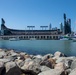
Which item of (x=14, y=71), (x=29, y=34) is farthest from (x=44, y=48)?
(x=29, y=34)

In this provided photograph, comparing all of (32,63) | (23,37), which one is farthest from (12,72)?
(23,37)

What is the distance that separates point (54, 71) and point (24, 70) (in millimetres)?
1606

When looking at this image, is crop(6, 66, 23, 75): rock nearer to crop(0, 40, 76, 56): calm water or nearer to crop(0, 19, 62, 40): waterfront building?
crop(0, 40, 76, 56): calm water

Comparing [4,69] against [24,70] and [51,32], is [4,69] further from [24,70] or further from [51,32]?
[51,32]

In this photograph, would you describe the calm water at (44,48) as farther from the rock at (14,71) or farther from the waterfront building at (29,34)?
the waterfront building at (29,34)

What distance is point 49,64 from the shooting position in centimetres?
1143

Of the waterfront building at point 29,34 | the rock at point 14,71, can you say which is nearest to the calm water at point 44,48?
the rock at point 14,71

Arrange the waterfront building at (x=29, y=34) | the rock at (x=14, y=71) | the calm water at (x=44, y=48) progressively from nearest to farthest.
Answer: the rock at (x=14, y=71)
the calm water at (x=44, y=48)
the waterfront building at (x=29, y=34)

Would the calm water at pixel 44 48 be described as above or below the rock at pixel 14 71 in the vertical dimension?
below

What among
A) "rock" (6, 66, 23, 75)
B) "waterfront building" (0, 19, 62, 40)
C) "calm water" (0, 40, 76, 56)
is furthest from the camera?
"waterfront building" (0, 19, 62, 40)

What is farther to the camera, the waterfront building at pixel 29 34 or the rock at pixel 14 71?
the waterfront building at pixel 29 34

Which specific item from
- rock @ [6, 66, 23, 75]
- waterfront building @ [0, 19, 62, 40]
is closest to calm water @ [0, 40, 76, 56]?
rock @ [6, 66, 23, 75]

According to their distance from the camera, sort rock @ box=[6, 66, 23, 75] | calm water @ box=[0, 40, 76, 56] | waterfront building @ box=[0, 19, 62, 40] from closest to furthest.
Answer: rock @ box=[6, 66, 23, 75] < calm water @ box=[0, 40, 76, 56] < waterfront building @ box=[0, 19, 62, 40]

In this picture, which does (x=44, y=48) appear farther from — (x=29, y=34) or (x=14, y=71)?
(x=29, y=34)
